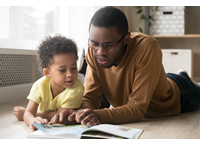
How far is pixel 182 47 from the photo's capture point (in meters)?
4.10

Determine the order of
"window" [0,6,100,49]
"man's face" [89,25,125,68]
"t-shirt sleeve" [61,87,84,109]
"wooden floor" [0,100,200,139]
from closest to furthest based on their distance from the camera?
1. "wooden floor" [0,100,200,139]
2. "man's face" [89,25,125,68]
3. "t-shirt sleeve" [61,87,84,109]
4. "window" [0,6,100,49]

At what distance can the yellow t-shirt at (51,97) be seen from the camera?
1.37 metres

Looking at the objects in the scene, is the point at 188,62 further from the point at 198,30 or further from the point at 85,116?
the point at 85,116

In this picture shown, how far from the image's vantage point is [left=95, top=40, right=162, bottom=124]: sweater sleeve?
1.31m

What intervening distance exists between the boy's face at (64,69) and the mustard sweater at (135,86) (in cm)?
16

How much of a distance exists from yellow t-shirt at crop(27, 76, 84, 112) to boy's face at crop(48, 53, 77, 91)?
0.14 feet

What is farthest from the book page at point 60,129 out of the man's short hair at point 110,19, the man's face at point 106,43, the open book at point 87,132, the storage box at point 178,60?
the storage box at point 178,60

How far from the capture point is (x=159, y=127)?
4.20 ft

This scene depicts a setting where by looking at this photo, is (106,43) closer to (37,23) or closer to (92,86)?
(92,86)

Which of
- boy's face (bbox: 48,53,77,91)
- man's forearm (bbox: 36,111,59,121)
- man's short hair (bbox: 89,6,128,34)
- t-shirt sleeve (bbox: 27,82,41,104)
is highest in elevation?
man's short hair (bbox: 89,6,128,34)

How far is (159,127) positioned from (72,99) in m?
0.45

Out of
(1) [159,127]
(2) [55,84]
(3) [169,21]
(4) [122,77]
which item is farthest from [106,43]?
(3) [169,21]

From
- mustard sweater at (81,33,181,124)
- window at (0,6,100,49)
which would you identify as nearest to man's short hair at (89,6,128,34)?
mustard sweater at (81,33,181,124)

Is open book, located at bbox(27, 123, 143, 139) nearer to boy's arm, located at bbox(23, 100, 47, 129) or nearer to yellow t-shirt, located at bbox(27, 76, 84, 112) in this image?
boy's arm, located at bbox(23, 100, 47, 129)
